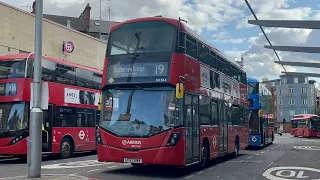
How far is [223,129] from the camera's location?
16312mm

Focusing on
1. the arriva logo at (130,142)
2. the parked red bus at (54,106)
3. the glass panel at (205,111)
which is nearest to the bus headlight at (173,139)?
the arriva logo at (130,142)

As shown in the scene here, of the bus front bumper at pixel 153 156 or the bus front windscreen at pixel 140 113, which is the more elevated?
the bus front windscreen at pixel 140 113

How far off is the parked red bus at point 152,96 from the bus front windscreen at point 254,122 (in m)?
12.8

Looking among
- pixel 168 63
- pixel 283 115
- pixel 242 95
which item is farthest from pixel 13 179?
pixel 283 115

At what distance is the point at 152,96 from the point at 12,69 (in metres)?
7.53

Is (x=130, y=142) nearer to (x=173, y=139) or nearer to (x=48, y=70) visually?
(x=173, y=139)

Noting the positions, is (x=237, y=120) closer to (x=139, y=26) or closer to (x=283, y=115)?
(x=139, y=26)

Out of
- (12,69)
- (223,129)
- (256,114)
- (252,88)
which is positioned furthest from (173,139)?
(252,88)

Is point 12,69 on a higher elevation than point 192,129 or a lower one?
higher

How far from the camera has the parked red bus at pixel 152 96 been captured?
37.7 ft

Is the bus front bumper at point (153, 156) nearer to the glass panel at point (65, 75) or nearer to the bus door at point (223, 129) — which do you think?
the bus door at point (223, 129)

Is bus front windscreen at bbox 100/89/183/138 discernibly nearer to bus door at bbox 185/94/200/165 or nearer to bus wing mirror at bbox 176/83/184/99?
bus wing mirror at bbox 176/83/184/99

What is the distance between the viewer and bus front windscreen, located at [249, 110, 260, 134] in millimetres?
25562

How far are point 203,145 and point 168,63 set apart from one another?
137 inches
